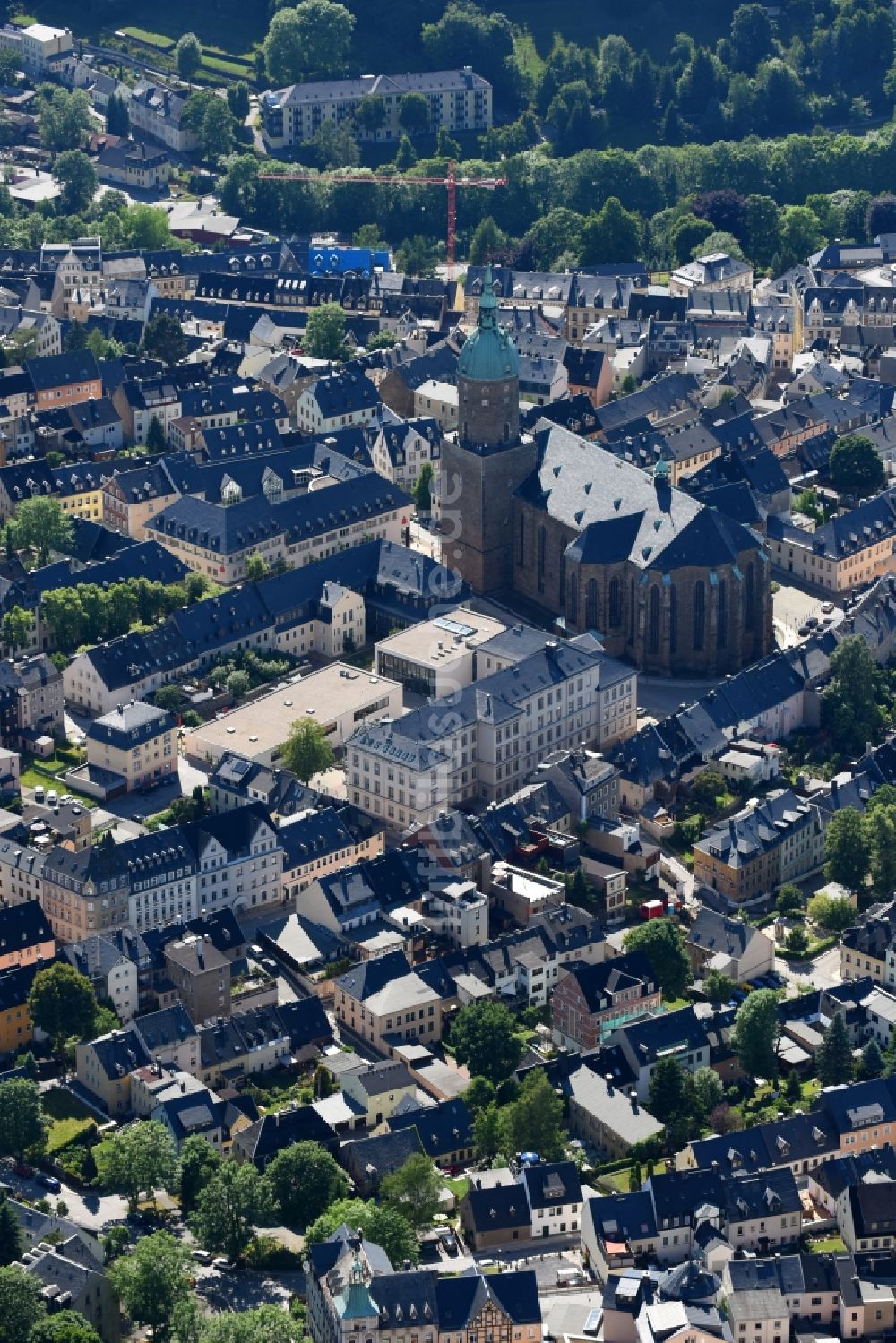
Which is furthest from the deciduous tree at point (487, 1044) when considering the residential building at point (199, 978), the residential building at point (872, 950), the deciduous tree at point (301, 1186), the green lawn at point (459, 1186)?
the residential building at point (872, 950)

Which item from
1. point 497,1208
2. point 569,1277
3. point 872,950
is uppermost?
point 497,1208

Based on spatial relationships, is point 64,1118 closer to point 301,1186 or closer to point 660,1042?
point 301,1186

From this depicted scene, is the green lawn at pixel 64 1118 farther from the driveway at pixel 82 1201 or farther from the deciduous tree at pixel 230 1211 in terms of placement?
the deciduous tree at pixel 230 1211

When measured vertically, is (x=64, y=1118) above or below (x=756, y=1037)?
below

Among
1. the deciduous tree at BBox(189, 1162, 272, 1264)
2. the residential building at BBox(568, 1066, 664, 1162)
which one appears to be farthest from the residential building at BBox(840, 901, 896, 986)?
the deciduous tree at BBox(189, 1162, 272, 1264)

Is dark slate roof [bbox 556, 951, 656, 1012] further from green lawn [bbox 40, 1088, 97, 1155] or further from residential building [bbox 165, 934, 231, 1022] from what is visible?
green lawn [bbox 40, 1088, 97, 1155]

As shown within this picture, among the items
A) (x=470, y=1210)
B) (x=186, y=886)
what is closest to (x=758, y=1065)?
(x=470, y=1210)

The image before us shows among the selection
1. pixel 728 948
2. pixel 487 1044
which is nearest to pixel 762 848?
pixel 728 948

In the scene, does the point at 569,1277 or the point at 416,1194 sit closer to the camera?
the point at 569,1277

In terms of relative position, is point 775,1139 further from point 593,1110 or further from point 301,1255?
point 301,1255

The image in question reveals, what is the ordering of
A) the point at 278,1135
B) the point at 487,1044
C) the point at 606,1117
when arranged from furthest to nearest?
the point at 487,1044 < the point at 606,1117 < the point at 278,1135
